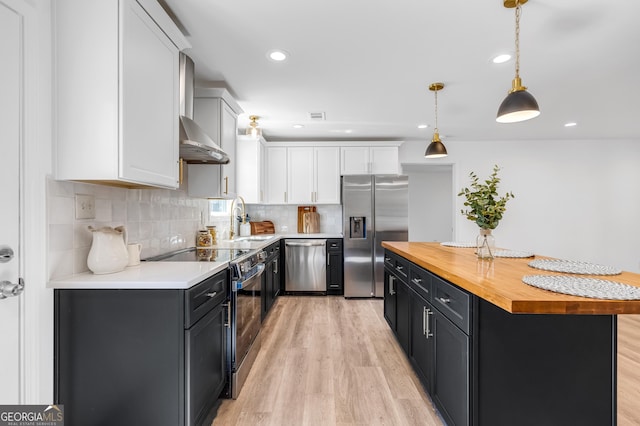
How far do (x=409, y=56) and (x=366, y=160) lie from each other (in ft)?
7.96

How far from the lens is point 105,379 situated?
4.49ft

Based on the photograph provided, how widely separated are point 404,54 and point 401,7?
0.54 metres

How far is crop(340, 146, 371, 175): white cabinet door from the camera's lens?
15.3 ft

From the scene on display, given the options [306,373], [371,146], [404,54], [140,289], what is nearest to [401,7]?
[404,54]

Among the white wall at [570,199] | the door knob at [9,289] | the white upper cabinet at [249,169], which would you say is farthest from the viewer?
the white wall at [570,199]

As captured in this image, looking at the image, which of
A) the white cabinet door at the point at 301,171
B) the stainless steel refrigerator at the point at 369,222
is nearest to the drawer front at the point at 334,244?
the stainless steel refrigerator at the point at 369,222

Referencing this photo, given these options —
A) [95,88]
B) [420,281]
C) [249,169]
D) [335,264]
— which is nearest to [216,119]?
[95,88]

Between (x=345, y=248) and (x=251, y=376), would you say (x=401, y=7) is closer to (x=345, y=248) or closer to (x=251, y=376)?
(x=251, y=376)

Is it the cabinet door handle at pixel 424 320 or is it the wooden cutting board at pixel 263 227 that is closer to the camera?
the cabinet door handle at pixel 424 320

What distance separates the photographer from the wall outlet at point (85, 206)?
1.58 metres

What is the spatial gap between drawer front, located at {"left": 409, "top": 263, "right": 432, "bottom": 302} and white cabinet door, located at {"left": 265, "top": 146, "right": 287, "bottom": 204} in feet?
9.28

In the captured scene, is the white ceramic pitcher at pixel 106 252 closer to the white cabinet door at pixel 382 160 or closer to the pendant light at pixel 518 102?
the pendant light at pixel 518 102

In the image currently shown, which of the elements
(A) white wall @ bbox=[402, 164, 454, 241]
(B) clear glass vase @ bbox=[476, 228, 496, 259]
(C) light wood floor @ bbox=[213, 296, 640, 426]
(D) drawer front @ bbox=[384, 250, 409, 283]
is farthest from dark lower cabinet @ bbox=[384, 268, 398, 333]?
(A) white wall @ bbox=[402, 164, 454, 241]

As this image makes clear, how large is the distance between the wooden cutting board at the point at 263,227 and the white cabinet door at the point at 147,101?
8.75 feet
